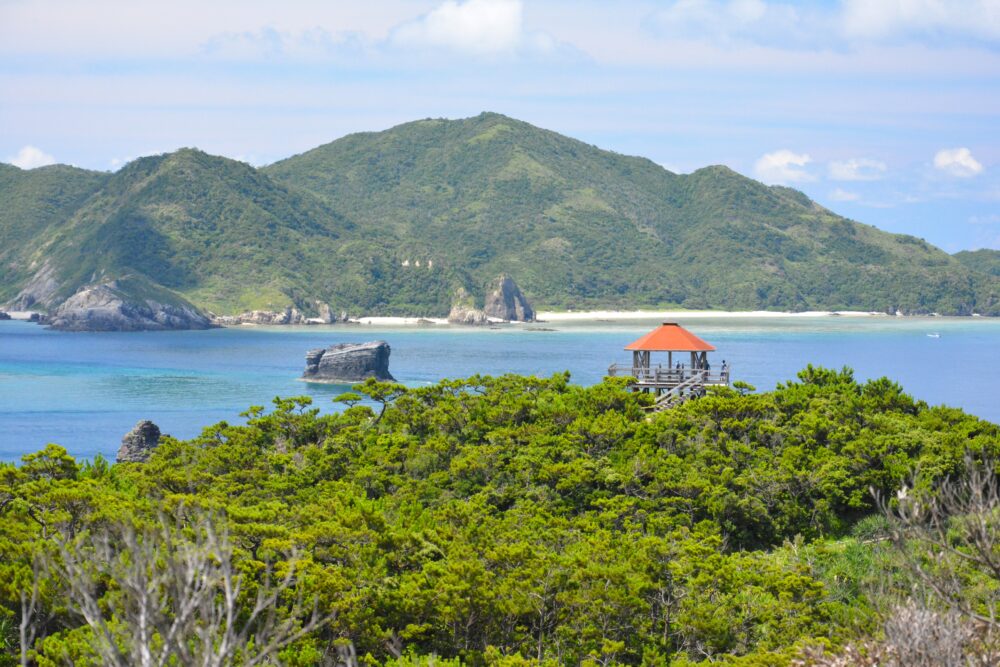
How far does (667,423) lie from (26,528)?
17.7 metres

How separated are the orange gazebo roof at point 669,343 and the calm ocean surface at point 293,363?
3080 cm

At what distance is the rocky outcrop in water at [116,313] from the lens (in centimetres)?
16750

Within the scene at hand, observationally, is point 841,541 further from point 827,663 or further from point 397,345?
point 397,345

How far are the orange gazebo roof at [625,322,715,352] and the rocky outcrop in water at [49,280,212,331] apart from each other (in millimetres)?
142282

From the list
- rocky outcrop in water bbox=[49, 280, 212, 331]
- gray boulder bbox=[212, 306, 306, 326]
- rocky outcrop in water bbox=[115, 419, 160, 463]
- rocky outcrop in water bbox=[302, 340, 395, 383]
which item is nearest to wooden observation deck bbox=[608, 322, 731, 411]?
rocky outcrop in water bbox=[115, 419, 160, 463]

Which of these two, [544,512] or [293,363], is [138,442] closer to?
[544,512]

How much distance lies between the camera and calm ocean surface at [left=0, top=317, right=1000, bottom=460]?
70875mm

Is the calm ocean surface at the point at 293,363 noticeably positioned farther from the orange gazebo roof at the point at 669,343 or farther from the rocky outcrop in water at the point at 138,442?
the orange gazebo roof at the point at 669,343

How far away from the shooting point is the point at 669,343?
4053cm

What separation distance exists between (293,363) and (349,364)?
737 inches

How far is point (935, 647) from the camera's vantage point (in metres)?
11.9

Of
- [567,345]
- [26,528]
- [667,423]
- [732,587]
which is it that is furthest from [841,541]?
[567,345]

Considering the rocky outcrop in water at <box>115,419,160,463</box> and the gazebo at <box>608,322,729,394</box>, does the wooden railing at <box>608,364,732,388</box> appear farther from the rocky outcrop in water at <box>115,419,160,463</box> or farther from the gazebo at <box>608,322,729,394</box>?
the rocky outcrop in water at <box>115,419,160,463</box>

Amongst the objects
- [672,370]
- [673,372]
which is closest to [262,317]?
[672,370]
